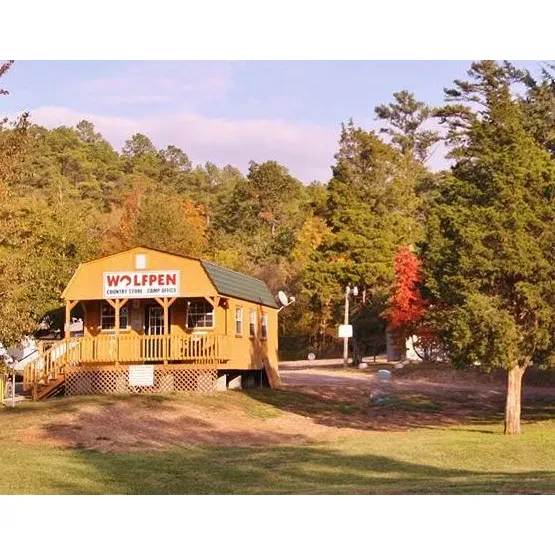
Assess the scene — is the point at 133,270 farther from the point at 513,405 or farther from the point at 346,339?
the point at 513,405

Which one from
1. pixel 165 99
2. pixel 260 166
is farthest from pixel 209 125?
pixel 260 166

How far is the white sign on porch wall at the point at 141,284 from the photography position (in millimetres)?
29219

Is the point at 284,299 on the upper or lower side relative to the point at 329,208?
lower

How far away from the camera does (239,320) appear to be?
1212 inches

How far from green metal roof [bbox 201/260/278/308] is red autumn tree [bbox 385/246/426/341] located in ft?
12.8

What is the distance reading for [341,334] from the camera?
29938 mm

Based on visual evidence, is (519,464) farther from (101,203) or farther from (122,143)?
(101,203)

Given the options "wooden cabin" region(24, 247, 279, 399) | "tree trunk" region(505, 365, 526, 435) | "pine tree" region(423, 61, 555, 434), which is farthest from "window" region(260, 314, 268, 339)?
"tree trunk" region(505, 365, 526, 435)

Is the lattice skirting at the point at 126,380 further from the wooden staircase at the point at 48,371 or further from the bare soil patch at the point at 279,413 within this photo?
the bare soil patch at the point at 279,413

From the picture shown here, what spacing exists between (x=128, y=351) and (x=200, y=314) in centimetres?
247

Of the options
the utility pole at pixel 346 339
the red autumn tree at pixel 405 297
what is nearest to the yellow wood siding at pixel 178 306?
the utility pole at pixel 346 339

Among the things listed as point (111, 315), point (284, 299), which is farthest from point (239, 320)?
point (111, 315)
